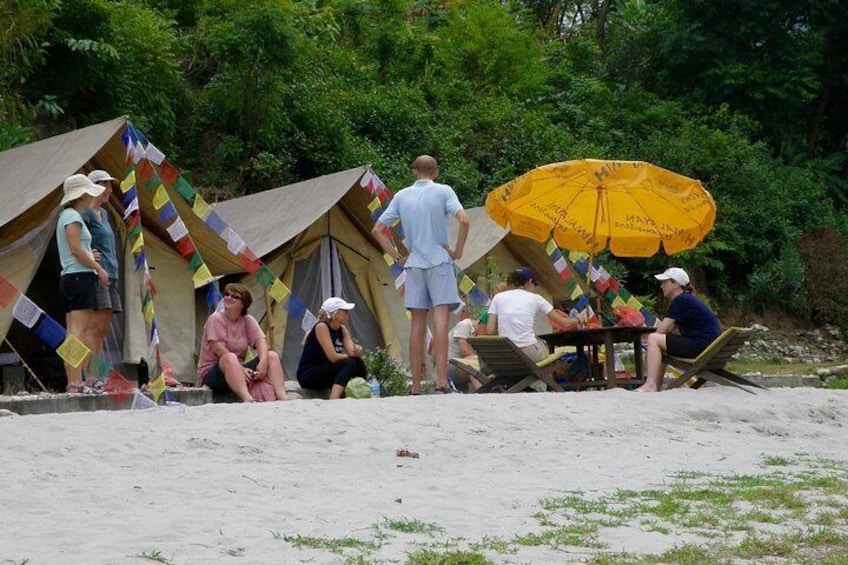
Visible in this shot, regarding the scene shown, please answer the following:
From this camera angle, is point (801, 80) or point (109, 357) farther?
point (801, 80)

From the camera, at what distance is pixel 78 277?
7.68m

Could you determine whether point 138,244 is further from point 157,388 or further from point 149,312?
point 157,388

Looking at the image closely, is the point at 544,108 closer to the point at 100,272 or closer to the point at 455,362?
the point at 455,362

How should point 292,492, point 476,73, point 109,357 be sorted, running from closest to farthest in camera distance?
1. point 292,492
2. point 109,357
3. point 476,73

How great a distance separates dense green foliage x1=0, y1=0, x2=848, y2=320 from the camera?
662 inches

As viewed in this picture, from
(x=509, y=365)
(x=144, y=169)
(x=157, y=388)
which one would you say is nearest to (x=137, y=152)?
(x=144, y=169)

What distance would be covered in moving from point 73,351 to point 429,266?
7.90 feet

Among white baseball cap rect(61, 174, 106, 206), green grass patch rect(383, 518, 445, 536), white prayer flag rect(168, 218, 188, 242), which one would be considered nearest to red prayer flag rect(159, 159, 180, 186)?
white prayer flag rect(168, 218, 188, 242)

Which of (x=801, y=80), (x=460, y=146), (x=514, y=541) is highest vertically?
(x=801, y=80)

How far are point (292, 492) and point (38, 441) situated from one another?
122 centimetres

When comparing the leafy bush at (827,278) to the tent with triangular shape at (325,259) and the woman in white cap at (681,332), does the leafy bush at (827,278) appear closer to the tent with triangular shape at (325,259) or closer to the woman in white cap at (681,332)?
the tent with triangular shape at (325,259)

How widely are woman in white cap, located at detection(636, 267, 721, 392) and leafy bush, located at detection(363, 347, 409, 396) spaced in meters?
1.93

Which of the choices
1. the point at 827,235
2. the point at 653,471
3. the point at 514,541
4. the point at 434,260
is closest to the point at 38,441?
the point at 514,541

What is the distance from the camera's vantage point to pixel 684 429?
297 inches
